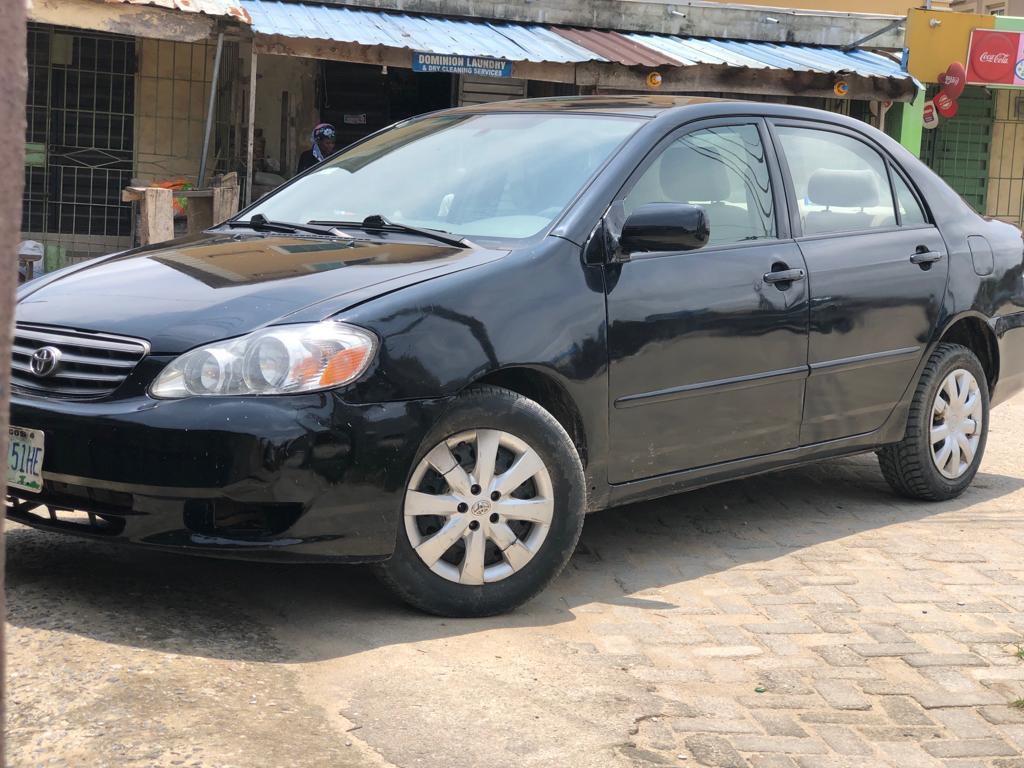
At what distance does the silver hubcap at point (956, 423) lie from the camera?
5.91 meters

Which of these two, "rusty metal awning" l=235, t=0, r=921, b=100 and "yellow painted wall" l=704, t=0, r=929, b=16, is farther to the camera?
"yellow painted wall" l=704, t=0, r=929, b=16

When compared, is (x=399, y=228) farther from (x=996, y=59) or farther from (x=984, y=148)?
(x=984, y=148)

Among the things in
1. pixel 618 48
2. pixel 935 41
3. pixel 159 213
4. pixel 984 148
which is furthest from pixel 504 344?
pixel 984 148

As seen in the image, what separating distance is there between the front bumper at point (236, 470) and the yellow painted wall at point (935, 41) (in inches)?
554

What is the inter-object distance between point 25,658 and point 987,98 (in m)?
17.7

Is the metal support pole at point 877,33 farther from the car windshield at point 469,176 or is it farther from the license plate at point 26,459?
the license plate at point 26,459

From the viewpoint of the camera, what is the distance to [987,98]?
18.7 m

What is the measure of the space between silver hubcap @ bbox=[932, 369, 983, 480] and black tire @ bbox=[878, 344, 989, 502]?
0.10 feet

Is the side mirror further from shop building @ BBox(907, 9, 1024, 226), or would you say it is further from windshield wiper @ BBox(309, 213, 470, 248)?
shop building @ BBox(907, 9, 1024, 226)

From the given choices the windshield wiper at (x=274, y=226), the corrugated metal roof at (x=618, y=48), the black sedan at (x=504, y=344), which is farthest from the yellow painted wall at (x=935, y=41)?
the windshield wiper at (x=274, y=226)

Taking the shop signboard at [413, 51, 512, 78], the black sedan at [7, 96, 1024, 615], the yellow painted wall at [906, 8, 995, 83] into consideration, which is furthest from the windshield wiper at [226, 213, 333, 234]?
the yellow painted wall at [906, 8, 995, 83]

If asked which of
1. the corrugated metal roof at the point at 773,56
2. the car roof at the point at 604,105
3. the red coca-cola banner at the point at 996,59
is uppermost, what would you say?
the red coca-cola banner at the point at 996,59

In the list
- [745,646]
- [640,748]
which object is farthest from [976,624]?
[640,748]

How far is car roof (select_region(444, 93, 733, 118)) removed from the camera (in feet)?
→ 16.6
